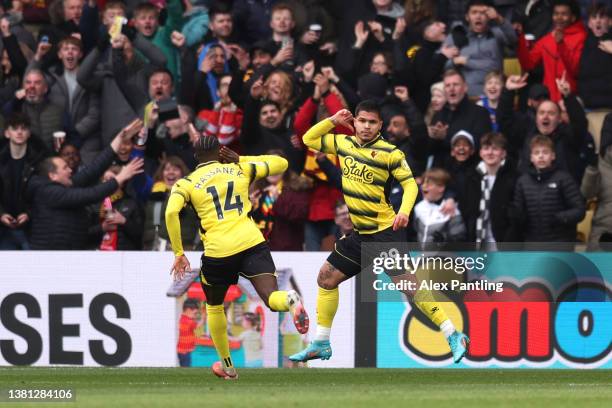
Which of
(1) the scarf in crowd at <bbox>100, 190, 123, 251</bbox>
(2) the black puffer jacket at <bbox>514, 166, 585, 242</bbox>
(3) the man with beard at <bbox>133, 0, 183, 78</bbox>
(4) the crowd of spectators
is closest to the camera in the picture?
(2) the black puffer jacket at <bbox>514, 166, 585, 242</bbox>

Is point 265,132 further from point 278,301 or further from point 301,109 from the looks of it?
point 278,301

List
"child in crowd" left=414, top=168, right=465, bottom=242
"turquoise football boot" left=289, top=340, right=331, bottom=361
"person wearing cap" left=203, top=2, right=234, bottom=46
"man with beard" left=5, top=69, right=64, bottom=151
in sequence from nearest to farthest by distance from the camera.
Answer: "turquoise football boot" left=289, top=340, right=331, bottom=361
"child in crowd" left=414, top=168, right=465, bottom=242
"man with beard" left=5, top=69, right=64, bottom=151
"person wearing cap" left=203, top=2, right=234, bottom=46

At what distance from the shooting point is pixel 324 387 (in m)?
12.7

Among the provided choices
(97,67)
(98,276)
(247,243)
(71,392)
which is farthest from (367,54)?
(71,392)

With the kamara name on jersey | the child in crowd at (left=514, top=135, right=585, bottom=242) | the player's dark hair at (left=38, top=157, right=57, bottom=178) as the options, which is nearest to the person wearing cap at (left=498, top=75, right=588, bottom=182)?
the child in crowd at (left=514, top=135, right=585, bottom=242)

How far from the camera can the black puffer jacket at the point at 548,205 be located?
16.5 metres

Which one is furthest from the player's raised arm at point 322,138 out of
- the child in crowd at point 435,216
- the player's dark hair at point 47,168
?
the player's dark hair at point 47,168

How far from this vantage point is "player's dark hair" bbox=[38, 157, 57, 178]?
17.5 metres

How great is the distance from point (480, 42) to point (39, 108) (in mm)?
5767

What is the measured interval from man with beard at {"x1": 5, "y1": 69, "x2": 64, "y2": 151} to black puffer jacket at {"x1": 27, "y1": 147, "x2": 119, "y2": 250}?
54.4 inches

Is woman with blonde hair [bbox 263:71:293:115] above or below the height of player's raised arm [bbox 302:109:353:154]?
above

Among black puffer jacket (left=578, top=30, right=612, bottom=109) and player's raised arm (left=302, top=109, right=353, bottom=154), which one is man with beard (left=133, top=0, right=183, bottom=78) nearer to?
black puffer jacket (left=578, top=30, right=612, bottom=109)

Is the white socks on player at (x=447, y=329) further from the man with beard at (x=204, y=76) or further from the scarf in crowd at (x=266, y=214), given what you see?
the man with beard at (x=204, y=76)

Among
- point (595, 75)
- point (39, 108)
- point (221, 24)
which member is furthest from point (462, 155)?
point (39, 108)
